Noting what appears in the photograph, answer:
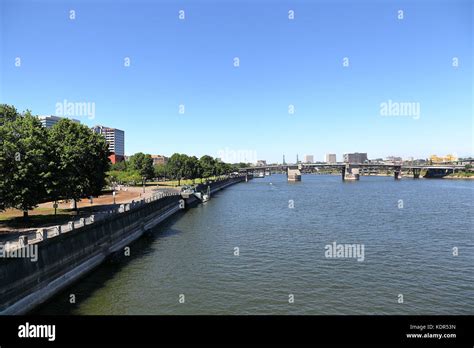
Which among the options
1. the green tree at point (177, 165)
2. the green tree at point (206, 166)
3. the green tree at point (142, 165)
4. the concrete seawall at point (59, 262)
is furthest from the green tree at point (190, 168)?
the concrete seawall at point (59, 262)

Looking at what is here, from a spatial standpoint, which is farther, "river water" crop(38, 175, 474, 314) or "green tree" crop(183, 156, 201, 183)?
"green tree" crop(183, 156, 201, 183)

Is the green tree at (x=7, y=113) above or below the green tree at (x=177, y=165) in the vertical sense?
above

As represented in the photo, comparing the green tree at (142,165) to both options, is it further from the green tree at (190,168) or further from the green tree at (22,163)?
the green tree at (22,163)

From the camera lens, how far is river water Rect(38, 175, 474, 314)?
21.6 metres

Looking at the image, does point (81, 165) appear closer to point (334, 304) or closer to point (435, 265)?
point (334, 304)

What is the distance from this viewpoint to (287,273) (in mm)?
27859

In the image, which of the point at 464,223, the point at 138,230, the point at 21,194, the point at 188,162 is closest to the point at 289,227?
the point at 138,230

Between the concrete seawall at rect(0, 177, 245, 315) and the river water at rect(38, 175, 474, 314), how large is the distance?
0.94 m

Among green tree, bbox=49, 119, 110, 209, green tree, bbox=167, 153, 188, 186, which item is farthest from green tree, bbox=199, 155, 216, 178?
green tree, bbox=49, 119, 110, 209

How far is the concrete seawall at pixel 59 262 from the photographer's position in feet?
61.2

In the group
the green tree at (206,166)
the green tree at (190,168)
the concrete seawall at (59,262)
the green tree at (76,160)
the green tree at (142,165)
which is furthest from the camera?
the green tree at (206,166)

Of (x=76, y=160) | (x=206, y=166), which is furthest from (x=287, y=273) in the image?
(x=206, y=166)

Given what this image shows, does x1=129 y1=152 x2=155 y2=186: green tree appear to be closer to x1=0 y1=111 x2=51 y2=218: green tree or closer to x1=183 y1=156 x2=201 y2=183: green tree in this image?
x1=183 y1=156 x2=201 y2=183: green tree

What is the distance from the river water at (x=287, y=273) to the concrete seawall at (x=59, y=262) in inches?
36.9
